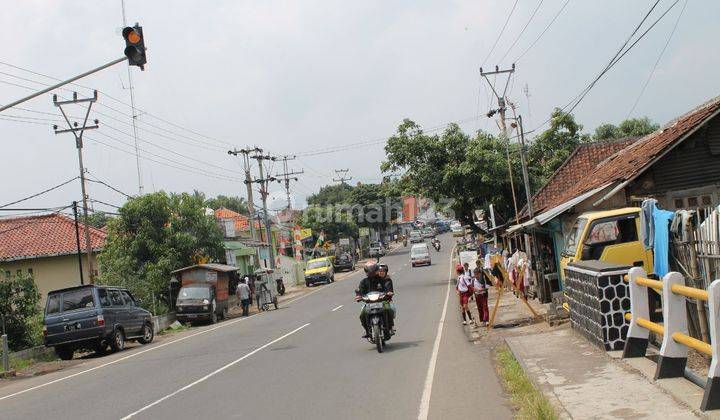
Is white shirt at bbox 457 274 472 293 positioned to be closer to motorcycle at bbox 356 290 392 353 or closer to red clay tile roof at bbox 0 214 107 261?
motorcycle at bbox 356 290 392 353

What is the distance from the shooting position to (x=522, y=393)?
845 cm

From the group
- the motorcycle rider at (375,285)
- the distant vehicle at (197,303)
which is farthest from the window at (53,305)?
the motorcycle rider at (375,285)

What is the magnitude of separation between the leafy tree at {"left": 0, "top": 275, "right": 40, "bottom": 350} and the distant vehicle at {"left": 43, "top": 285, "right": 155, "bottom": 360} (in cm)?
104

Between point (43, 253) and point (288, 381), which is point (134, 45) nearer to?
point (288, 381)

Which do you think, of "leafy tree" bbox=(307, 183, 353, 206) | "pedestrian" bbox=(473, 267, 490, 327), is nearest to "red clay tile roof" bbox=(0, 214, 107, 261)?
"pedestrian" bbox=(473, 267, 490, 327)

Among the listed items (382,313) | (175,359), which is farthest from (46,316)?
(382,313)

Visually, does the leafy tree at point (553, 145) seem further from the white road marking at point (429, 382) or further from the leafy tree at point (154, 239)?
the white road marking at point (429, 382)

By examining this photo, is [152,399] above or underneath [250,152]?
underneath

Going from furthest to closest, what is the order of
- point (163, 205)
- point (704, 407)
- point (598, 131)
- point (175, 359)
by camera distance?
point (598, 131) → point (163, 205) → point (175, 359) → point (704, 407)

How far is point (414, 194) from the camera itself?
120 ft

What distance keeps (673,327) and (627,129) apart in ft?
177

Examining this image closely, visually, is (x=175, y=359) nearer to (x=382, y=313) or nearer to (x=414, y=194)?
(x=382, y=313)

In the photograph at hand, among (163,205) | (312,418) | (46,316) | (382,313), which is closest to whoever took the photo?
(312,418)

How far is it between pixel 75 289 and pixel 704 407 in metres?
18.9
